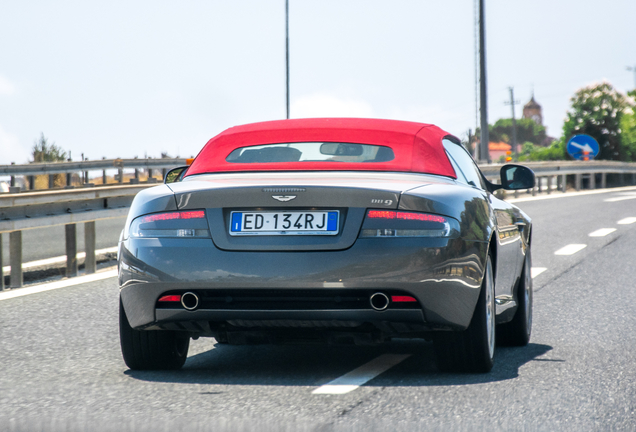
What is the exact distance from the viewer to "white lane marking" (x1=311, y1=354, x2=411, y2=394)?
16.5 ft

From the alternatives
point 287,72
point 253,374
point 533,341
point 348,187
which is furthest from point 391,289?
point 287,72

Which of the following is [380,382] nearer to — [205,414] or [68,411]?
[205,414]

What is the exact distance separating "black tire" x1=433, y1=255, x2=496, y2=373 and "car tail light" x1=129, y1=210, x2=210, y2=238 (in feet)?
4.50

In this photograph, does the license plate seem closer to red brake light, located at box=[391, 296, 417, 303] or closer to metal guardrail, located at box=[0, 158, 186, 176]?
red brake light, located at box=[391, 296, 417, 303]

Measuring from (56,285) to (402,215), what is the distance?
219 inches

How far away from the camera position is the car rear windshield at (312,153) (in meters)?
5.78

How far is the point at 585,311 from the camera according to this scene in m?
8.02

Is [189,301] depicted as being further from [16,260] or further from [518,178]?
[16,260]

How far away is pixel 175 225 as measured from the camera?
505 cm

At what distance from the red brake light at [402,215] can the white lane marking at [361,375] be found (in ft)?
2.81

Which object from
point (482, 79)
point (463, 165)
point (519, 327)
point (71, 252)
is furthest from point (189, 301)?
point (482, 79)

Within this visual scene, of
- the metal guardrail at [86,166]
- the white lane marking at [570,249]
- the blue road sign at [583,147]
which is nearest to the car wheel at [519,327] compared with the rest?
the white lane marking at [570,249]

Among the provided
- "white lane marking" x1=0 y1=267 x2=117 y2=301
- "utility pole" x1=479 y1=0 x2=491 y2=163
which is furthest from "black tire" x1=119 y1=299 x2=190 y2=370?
"utility pole" x1=479 y1=0 x2=491 y2=163

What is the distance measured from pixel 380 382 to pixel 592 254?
7886 mm
